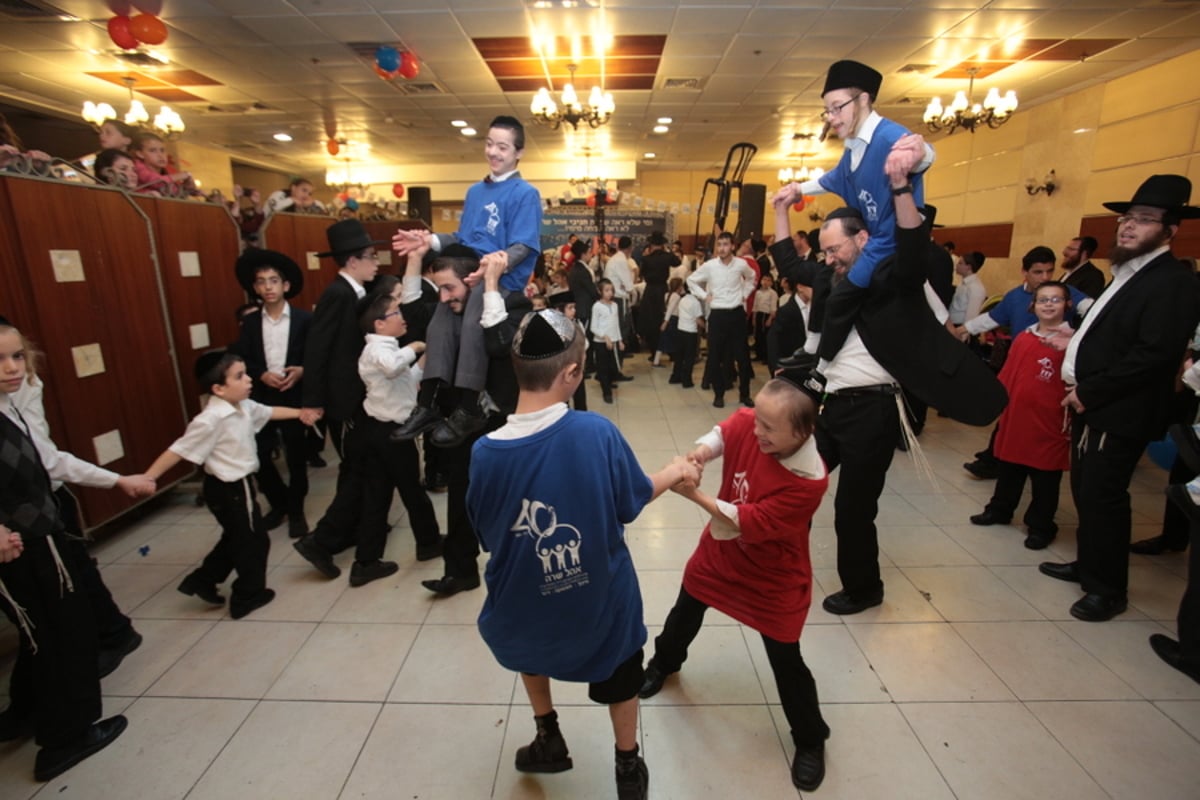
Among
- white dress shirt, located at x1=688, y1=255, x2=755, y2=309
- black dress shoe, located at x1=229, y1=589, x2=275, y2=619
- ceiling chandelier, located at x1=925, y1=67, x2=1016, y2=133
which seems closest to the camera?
black dress shoe, located at x1=229, y1=589, x2=275, y2=619

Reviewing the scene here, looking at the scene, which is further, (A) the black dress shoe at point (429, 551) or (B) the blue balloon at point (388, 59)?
(B) the blue balloon at point (388, 59)

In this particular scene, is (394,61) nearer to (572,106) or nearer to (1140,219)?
(572,106)

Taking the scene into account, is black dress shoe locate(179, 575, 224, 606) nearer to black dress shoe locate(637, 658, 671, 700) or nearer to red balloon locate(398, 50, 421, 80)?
black dress shoe locate(637, 658, 671, 700)

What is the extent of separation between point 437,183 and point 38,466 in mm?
15842

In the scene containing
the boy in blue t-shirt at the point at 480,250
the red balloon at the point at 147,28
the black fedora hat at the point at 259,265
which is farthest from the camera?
the red balloon at the point at 147,28

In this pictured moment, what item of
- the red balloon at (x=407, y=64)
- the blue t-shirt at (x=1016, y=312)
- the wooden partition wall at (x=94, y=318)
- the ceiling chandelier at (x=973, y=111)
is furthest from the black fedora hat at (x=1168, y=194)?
the red balloon at (x=407, y=64)

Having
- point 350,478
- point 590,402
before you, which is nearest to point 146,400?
point 350,478

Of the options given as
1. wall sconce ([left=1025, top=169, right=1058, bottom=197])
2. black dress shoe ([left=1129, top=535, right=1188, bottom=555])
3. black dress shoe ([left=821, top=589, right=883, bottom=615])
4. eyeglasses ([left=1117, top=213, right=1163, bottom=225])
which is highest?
wall sconce ([left=1025, top=169, right=1058, bottom=197])

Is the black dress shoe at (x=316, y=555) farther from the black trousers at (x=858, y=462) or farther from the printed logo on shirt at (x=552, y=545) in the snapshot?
the black trousers at (x=858, y=462)

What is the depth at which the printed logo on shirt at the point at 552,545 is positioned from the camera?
4.55 ft

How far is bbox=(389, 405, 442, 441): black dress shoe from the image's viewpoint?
2.70 meters

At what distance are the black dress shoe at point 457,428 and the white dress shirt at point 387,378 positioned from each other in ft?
1.44

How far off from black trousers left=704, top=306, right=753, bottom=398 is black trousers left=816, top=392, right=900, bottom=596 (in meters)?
3.67

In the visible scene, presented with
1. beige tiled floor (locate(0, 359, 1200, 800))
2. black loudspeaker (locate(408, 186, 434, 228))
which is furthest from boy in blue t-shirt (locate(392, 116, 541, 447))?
black loudspeaker (locate(408, 186, 434, 228))
